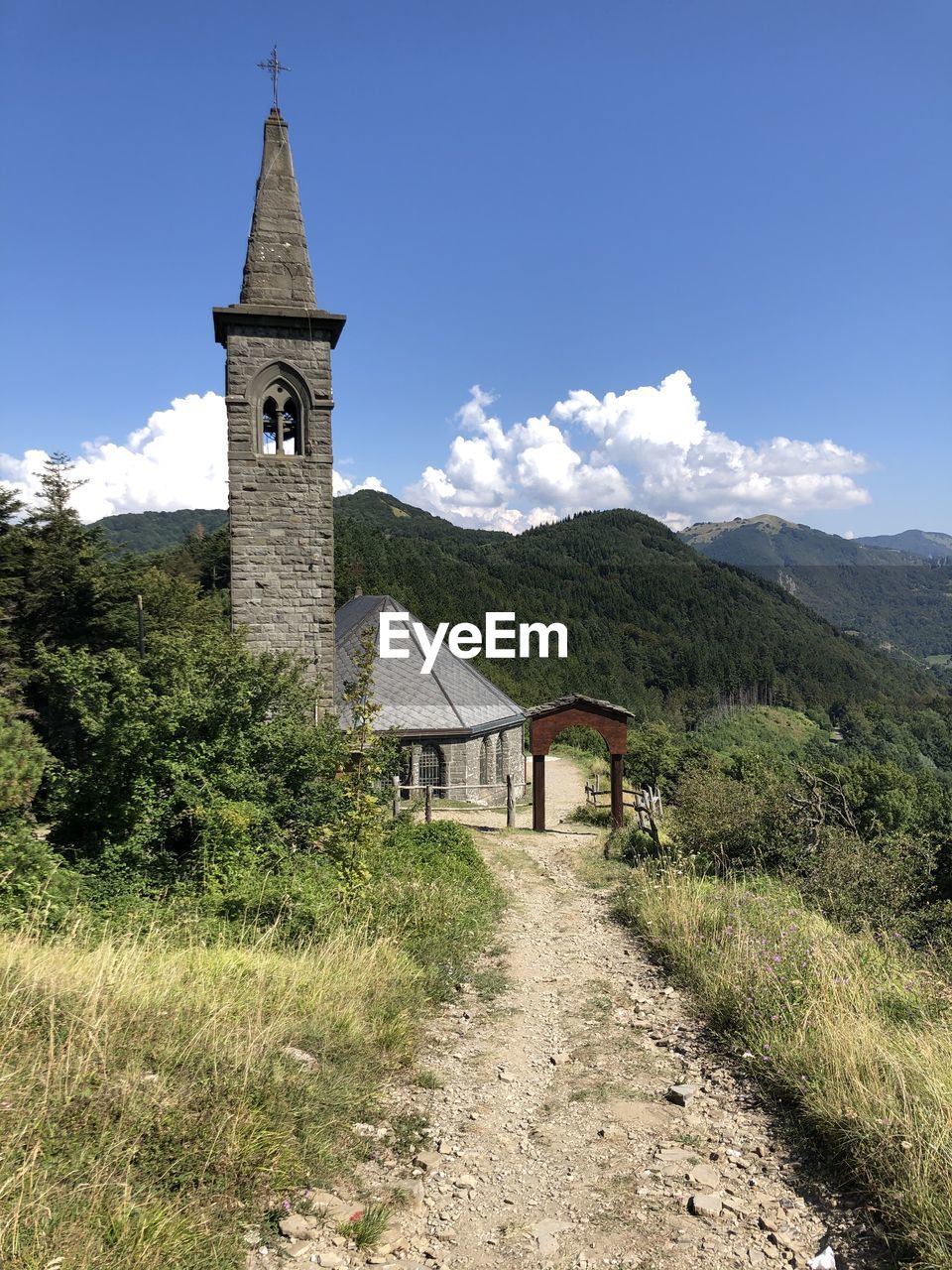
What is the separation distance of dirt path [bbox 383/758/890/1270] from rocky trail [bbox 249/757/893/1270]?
0.4 inches

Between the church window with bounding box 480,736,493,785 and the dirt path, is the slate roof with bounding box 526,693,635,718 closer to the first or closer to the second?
the church window with bounding box 480,736,493,785

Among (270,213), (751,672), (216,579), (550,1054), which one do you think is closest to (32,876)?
(550,1054)

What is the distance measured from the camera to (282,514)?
1357cm

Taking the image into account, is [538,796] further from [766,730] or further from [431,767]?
[766,730]

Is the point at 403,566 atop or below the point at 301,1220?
atop

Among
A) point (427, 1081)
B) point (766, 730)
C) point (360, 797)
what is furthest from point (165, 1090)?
point (766, 730)

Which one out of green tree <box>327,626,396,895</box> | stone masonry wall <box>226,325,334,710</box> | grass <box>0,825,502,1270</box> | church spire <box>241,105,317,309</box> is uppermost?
church spire <box>241,105,317,309</box>

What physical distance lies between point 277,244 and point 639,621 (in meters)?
114

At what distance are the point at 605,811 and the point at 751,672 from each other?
344 feet

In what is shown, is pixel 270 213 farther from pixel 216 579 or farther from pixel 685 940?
pixel 216 579

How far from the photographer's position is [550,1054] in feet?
18.2

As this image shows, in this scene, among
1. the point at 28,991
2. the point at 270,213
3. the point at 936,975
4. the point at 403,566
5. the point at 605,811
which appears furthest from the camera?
the point at 403,566

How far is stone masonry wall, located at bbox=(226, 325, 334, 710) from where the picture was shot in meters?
13.4

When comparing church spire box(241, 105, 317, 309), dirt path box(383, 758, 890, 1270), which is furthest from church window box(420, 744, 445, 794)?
dirt path box(383, 758, 890, 1270)
